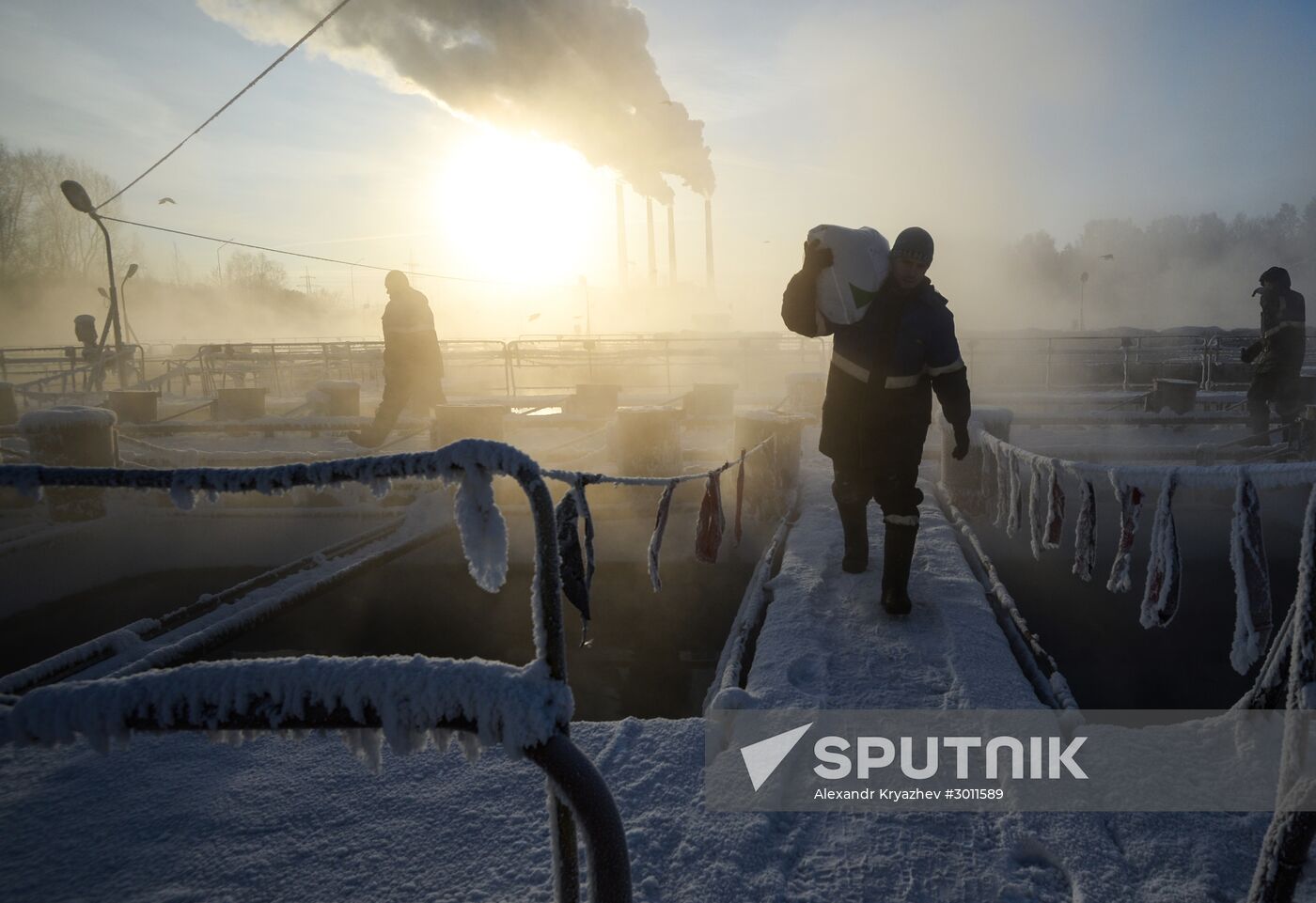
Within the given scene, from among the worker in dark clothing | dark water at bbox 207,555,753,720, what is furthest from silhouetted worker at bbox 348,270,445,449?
the worker in dark clothing

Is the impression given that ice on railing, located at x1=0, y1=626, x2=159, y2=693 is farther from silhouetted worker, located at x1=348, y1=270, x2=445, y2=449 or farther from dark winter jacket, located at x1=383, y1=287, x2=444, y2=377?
dark winter jacket, located at x1=383, y1=287, x2=444, y2=377

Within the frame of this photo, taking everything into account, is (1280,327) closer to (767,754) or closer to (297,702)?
(767,754)

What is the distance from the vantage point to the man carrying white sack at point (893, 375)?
328 cm

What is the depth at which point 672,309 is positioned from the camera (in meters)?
67.2

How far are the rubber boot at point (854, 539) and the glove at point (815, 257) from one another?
53.6 inches

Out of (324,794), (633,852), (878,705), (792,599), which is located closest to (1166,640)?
(792,599)

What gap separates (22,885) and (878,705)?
8.53 feet

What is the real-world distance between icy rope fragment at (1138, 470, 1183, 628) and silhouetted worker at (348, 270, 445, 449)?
290 inches

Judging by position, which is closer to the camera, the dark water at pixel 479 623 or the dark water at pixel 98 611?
the dark water at pixel 479 623

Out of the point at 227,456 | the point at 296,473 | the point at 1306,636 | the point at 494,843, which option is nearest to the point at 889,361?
the point at 1306,636

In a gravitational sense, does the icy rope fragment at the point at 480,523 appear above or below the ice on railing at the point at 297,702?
above

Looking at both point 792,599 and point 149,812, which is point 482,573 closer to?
point 149,812

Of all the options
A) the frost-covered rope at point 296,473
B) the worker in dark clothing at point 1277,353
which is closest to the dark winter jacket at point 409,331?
the frost-covered rope at point 296,473

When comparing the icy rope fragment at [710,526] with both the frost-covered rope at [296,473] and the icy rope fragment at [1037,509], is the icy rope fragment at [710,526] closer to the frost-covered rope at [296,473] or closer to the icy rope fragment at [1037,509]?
the icy rope fragment at [1037,509]
